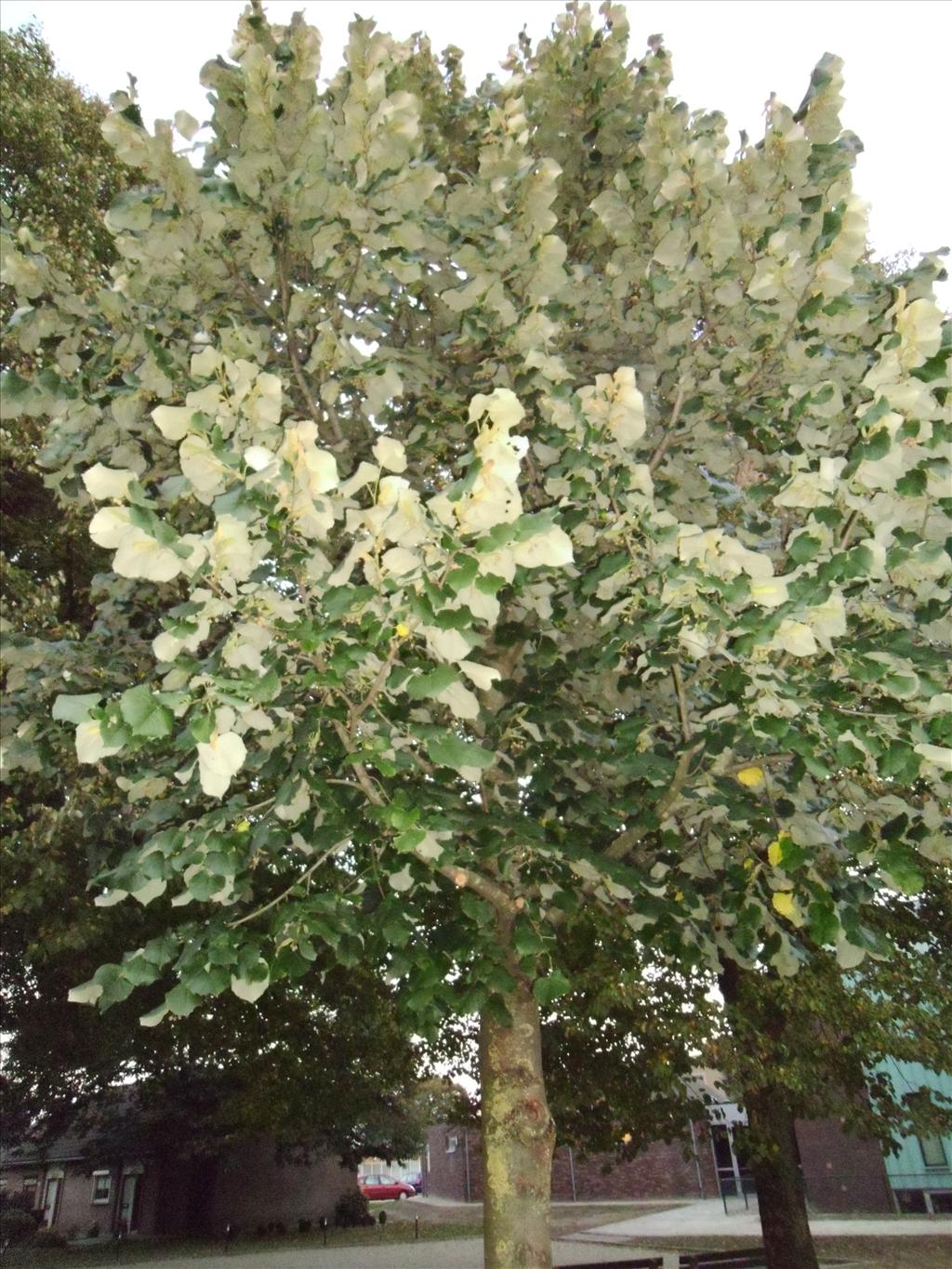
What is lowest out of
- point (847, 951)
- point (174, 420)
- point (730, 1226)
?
point (730, 1226)

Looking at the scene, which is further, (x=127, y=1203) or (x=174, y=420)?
(x=127, y=1203)

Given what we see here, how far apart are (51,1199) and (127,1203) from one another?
16.8 ft

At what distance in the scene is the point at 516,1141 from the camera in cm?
395

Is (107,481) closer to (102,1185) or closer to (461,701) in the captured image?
(461,701)

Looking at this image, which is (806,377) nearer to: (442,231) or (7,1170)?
(442,231)

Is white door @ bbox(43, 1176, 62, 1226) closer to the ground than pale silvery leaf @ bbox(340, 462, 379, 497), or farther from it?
closer to the ground

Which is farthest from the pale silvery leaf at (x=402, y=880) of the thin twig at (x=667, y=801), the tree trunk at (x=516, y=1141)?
the thin twig at (x=667, y=801)

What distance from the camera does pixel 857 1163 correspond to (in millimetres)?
23516

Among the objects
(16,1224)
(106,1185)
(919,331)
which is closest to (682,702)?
(919,331)

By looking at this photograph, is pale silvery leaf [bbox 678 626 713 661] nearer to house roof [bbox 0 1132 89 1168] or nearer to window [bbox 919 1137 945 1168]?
window [bbox 919 1137 945 1168]

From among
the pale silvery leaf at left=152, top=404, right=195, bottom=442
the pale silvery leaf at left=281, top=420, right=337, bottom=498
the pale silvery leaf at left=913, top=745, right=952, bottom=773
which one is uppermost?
the pale silvery leaf at left=152, top=404, right=195, bottom=442

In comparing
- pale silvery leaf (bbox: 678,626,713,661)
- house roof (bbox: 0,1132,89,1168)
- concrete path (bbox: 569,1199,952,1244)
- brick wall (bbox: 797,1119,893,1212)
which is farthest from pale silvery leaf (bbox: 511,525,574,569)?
house roof (bbox: 0,1132,89,1168)

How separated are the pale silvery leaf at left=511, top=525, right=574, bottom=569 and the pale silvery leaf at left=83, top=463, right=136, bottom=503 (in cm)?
113

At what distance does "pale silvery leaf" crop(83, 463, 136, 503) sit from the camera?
256cm
